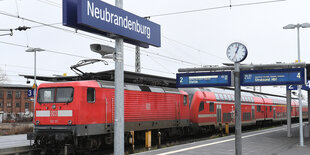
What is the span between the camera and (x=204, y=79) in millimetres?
9820

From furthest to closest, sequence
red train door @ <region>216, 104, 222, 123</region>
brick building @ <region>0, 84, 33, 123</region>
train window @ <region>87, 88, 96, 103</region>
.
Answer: brick building @ <region>0, 84, 33, 123</region>
red train door @ <region>216, 104, 222, 123</region>
train window @ <region>87, 88, 96, 103</region>

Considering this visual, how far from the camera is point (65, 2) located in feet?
21.4

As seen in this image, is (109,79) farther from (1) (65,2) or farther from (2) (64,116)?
(1) (65,2)

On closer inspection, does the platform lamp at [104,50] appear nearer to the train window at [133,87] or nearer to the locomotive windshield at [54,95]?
the locomotive windshield at [54,95]

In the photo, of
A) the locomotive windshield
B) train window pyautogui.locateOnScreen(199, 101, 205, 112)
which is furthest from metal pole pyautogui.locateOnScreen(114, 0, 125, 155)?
train window pyautogui.locateOnScreen(199, 101, 205, 112)

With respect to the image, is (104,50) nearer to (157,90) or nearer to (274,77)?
(274,77)

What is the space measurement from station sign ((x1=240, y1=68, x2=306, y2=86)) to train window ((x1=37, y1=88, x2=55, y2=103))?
8.16 metres

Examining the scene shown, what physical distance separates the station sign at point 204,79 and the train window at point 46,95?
6.06 meters

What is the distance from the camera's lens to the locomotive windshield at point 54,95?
13.8 metres

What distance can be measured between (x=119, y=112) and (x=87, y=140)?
7838 millimetres

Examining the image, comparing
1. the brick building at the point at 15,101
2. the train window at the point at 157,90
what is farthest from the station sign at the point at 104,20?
the brick building at the point at 15,101

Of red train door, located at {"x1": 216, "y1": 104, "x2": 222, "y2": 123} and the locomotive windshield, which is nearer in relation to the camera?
the locomotive windshield

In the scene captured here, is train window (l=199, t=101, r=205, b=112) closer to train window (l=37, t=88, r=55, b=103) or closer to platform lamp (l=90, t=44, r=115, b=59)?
train window (l=37, t=88, r=55, b=103)

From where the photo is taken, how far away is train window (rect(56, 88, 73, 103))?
13695mm
